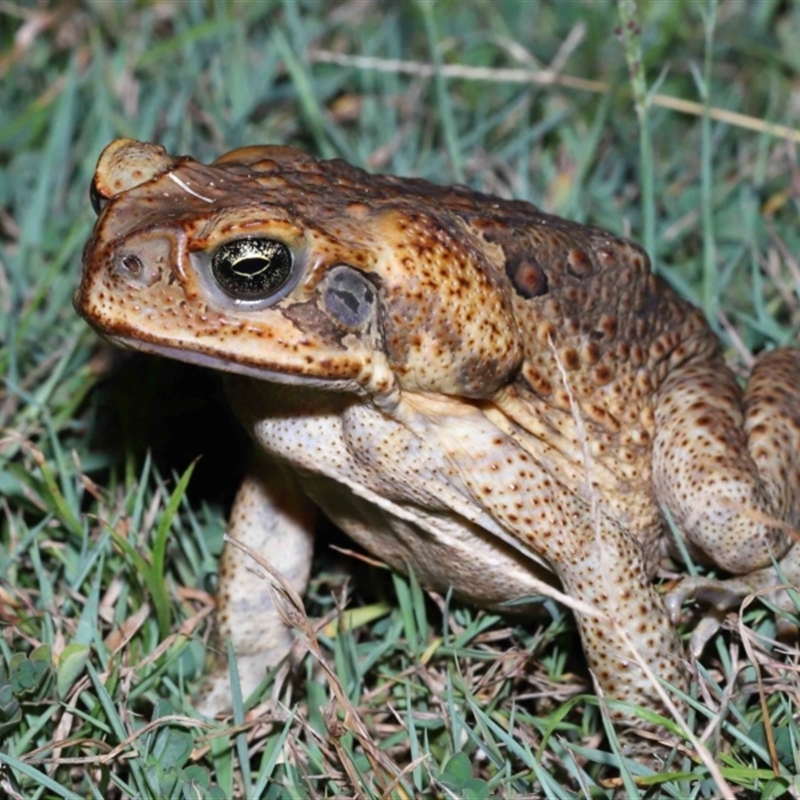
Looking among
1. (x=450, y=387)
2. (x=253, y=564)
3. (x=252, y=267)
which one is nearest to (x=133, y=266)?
(x=252, y=267)

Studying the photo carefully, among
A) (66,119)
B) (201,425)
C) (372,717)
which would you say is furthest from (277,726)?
(66,119)

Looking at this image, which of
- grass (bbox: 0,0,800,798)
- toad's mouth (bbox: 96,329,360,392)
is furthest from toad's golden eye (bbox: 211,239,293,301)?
grass (bbox: 0,0,800,798)

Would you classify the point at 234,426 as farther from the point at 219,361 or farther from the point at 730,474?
the point at 730,474

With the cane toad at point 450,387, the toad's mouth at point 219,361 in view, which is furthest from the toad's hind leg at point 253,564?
the toad's mouth at point 219,361

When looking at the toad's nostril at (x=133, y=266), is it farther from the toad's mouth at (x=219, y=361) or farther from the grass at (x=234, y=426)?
the grass at (x=234, y=426)

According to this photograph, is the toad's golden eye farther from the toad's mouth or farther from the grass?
the grass

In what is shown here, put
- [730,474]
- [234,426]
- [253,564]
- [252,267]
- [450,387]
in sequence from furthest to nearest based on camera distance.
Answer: [234,426] → [253,564] → [730,474] → [450,387] → [252,267]
